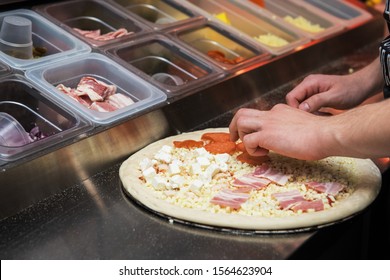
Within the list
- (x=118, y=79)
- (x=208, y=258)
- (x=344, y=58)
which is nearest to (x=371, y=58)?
(x=344, y=58)

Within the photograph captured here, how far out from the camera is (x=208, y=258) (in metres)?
1.91

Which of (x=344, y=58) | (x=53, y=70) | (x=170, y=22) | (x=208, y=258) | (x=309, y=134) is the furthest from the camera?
(x=344, y=58)

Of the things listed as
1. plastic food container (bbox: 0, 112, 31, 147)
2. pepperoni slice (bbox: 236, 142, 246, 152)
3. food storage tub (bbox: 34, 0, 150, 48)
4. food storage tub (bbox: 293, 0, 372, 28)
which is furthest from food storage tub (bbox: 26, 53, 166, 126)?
food storage tub (bbox: 293, 0, 372, 28)

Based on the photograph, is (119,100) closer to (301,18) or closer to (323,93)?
(323,93)

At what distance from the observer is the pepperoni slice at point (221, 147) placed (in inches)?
96.8

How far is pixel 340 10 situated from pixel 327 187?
2.31 meters

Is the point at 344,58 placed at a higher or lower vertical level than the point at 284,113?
lower

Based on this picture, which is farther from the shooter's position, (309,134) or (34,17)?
(34,17)

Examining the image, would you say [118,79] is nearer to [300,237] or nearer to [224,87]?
[224,87]

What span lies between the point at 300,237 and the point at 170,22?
1.81m

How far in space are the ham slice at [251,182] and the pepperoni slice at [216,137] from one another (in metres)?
0.30

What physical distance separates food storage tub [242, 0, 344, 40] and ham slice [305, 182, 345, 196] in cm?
155

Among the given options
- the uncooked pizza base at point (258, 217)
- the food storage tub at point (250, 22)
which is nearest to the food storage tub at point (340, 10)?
the food storage tub at point (250, 22)

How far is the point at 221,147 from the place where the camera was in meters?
2.47
